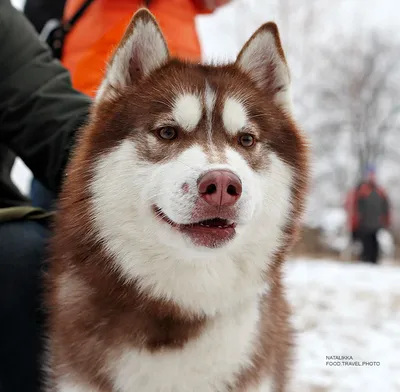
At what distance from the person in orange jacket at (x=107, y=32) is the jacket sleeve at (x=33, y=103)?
34 centimetres

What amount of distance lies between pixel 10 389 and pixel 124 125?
3.75 feet

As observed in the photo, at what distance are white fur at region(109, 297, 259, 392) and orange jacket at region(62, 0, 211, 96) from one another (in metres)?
1.33

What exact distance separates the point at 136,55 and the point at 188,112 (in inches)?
13.1

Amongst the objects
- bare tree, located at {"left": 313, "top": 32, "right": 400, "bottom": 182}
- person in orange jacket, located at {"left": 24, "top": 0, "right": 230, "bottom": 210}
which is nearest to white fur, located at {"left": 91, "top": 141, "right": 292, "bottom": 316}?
person in orange jacket, located at {"left": 24, "top": 0, "right": 230, "bottom": 210}

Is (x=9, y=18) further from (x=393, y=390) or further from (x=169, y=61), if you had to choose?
(x=393, y=390)

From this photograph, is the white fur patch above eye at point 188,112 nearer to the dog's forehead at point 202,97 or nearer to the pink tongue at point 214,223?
the dog's forehead at point 202,97

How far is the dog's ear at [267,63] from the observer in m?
1.82

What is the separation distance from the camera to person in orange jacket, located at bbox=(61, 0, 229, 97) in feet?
7.93

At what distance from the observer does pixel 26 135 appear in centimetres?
206

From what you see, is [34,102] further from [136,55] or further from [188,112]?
[188,112]

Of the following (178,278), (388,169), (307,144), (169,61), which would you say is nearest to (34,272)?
(178,278)

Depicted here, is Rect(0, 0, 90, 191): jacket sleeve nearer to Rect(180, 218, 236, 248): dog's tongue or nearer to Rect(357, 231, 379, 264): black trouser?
Rect(180, 218, 236, 248): dog's tongue

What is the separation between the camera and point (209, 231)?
1483 mm

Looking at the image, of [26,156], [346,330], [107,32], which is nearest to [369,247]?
[346,330]
